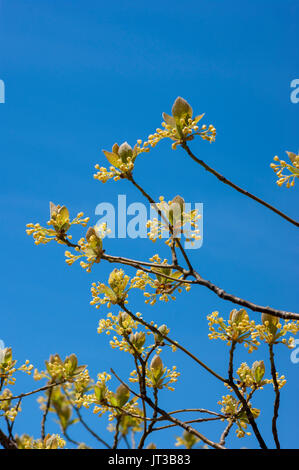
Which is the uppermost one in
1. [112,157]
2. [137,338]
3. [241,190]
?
[112,157]

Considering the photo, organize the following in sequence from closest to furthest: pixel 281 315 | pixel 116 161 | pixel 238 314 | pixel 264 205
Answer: pixel 281 315, pixel 264 205, pixel 116 161, pixel 238 314

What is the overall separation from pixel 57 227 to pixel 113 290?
0.59 m

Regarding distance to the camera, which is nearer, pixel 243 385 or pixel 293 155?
pixel 293 155

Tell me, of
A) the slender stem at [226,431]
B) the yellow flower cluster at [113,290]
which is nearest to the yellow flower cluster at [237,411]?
the slender stem at [226,431]

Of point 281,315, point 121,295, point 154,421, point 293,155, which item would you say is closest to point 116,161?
point 121,295

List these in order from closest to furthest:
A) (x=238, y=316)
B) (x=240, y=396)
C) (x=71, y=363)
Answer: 1. (x=240, y=396)
2. (x=238, y=316)
3. (x=71, y=363)

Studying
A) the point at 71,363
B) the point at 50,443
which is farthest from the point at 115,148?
the point at 50,443

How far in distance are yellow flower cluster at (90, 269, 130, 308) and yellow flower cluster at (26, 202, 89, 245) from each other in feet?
1.34

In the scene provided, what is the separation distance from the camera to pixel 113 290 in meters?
3.71

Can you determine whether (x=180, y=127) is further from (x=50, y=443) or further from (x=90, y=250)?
(x=50, y=443)
